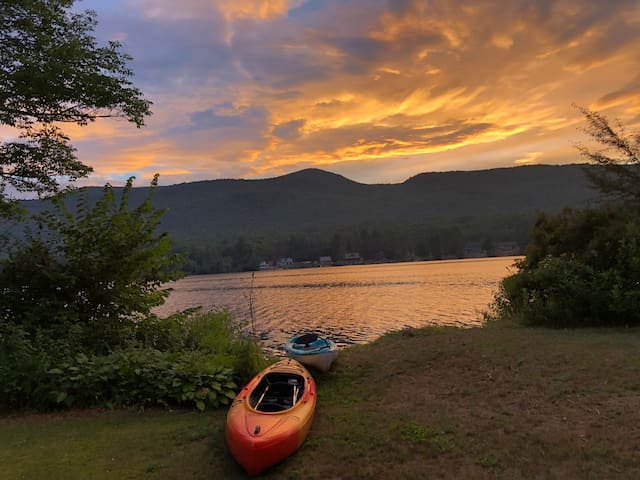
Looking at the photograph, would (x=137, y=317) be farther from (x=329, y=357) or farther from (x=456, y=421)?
(x=456, y=421)

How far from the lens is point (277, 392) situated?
25.1ft

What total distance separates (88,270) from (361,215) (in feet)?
535

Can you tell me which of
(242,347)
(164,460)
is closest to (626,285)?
(242,347)

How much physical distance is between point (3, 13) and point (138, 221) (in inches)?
198

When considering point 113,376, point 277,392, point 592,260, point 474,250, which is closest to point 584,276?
point 592,260

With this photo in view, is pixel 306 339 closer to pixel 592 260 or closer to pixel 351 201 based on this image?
pixel 592 260

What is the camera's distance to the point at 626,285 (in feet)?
41.7

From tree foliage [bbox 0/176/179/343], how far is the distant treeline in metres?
90.0

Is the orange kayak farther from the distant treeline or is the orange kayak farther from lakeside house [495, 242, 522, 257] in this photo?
lakeside house [495, 242, 522, 257]

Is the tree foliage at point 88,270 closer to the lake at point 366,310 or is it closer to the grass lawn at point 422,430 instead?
the grass lawn at point 422,430

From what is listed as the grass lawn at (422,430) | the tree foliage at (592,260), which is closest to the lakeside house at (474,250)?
the tree foliage at (592,260)

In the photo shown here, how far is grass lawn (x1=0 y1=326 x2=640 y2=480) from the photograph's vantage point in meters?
5.21

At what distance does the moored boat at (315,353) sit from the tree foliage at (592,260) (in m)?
7.17

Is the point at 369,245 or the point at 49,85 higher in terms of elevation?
the point at 49,85
